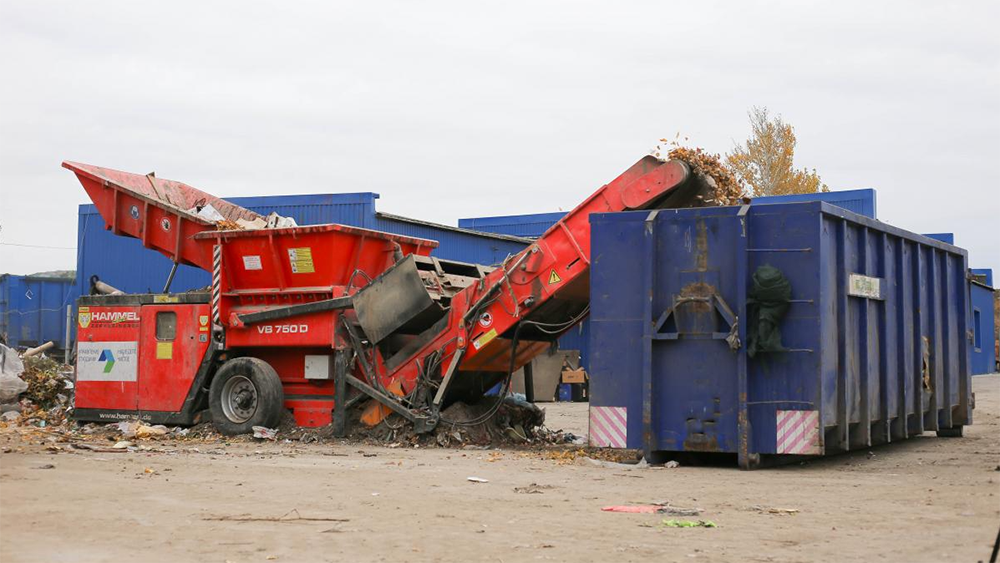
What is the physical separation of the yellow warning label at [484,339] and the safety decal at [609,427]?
7.44ft

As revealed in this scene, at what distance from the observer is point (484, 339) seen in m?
12.8

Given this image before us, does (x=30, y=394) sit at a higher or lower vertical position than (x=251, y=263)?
lower

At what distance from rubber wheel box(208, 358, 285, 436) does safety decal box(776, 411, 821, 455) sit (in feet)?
21.4

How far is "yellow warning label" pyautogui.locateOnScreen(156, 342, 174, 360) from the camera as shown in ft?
48.4

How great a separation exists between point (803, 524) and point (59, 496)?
5.23 metres

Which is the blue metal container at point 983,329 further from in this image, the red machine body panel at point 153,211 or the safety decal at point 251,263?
the safety decal at point 251,263

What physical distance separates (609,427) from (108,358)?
782cm

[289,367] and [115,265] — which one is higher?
[115,265]

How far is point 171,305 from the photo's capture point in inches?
586

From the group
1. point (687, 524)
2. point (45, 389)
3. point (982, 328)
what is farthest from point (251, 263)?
point (982, 328)

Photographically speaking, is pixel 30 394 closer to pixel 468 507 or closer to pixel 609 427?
pixel 609 427

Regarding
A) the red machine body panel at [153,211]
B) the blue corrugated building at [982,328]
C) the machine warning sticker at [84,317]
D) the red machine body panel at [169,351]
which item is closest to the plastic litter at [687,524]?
the red machine body panel at [169,351]

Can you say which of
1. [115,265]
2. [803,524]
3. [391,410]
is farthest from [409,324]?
[115,265]

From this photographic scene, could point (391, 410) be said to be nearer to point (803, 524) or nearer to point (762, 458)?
point (762, 458)
